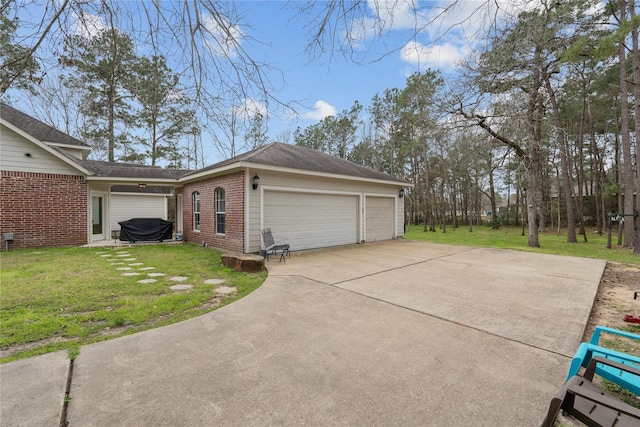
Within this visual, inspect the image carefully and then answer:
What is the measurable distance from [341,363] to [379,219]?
1026cm

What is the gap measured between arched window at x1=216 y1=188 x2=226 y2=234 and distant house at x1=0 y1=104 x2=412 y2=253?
1.3 inches

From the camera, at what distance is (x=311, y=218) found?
9.74 metres

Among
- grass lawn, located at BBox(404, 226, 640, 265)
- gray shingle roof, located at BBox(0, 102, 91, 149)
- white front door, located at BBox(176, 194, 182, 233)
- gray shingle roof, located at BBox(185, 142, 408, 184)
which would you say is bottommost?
grass lawn, located at BBox(404, 226, 640, 265)

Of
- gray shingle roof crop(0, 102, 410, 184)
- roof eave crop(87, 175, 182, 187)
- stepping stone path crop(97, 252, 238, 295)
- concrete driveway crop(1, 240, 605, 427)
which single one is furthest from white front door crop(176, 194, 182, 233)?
concrete driveway crop(1, 240, 605, 427)

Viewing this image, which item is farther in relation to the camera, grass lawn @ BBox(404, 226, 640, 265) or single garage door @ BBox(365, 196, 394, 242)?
single garage door @ BBox(365, 196, 394, 242)

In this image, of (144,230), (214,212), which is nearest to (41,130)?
(144,230)

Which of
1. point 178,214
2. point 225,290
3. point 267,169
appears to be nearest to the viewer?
point 225,290

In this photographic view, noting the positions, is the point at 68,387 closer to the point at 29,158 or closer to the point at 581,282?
the point at 581,282

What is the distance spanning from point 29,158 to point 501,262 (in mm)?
14883

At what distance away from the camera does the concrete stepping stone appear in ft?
15.3

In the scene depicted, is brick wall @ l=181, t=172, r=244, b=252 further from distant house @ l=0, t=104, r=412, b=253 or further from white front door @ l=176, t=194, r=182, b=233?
white front door @ l=176, t=194, r=182, b=233

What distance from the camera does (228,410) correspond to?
190cm

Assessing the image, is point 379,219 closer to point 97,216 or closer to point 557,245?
point 557,245

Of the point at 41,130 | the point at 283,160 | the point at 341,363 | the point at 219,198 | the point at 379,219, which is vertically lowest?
the point at 341,363
